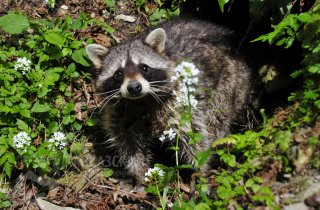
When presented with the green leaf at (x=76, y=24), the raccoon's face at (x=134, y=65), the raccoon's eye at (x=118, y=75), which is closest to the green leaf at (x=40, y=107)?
the raccoon's face at (x=134, y=65)

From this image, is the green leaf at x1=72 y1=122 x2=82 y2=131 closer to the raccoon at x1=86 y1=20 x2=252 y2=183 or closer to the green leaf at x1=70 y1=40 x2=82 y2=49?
the raccoon at x1=86 y1=20 x2=252 y2=183

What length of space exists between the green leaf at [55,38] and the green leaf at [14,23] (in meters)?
0.31

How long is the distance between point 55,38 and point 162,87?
1230 mm

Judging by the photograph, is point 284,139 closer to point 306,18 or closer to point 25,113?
point 306,18

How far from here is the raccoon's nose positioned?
4.20 metres

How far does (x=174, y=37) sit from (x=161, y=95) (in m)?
0.81

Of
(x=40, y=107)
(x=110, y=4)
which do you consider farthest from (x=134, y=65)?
(x=110, y=4)

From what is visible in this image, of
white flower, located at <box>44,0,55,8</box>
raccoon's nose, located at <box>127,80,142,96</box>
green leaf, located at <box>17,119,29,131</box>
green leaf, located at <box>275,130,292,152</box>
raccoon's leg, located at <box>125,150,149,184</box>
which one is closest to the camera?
green leaf, located at <box>275,130,292,152</box>

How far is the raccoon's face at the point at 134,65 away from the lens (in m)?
4.47

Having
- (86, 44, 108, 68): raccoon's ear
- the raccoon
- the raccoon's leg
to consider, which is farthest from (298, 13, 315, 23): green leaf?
the raccoon's leg

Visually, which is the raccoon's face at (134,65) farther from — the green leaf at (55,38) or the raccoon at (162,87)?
the green leaf at (55,38)

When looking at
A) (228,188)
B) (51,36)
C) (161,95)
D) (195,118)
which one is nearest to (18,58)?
(51,36)

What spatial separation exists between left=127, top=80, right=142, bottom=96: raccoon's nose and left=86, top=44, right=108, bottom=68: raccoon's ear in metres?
0.74

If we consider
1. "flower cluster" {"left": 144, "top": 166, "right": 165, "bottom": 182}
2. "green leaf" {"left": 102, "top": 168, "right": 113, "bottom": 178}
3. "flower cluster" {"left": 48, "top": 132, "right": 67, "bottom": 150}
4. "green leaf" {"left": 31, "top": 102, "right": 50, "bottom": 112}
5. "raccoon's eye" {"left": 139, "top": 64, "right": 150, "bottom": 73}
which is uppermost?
"raccoon's eye" {"left": 139, "top": 64, "right": 150, "bottom": 73}
